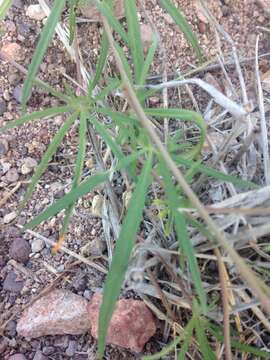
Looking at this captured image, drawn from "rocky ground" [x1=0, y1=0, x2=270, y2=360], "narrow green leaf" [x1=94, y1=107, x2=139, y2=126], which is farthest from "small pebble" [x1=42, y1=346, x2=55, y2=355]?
"narrow green leaf" [x1=94, y1=107, x2=139, y2=126]

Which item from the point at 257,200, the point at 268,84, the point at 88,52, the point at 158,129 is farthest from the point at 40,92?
the point at 257,200

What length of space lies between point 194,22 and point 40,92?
431mm

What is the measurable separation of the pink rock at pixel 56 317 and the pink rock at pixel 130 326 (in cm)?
5

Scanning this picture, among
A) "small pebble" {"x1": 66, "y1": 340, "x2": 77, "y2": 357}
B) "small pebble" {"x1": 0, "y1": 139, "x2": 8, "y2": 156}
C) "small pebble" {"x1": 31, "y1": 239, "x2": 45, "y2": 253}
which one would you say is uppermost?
"small pebble" {"x1": 0, "y1": 139, "x2": 8, "y2": 156}

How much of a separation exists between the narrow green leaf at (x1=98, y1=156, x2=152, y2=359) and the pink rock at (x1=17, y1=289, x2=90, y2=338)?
0.32 metres

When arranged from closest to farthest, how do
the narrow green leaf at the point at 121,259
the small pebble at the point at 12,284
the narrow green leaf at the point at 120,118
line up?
the narrow green leaf at the point at 121,259 < the narrow green leaf at the point at 120,118 < the small pebble at the point at 12,284

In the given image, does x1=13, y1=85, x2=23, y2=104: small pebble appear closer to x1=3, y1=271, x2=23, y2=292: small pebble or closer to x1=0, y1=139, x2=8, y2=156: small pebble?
x1=0, y1=139, x2=8, y2=156: small pebble

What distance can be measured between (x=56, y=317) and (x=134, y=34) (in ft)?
1.86

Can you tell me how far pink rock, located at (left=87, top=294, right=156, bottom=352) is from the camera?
1132 millimetres

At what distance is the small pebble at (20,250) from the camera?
1.27 metres

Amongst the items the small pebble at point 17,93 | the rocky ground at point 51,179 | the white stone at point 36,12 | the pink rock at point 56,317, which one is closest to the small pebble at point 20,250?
the rocky ground at point 51,179

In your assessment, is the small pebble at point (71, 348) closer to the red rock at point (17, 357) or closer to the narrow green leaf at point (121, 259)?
the red rock at point (17, 357)

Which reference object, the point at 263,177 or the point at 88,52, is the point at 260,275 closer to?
the point at 263,177

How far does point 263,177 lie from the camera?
1175mm
